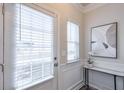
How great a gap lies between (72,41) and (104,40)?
0.87m

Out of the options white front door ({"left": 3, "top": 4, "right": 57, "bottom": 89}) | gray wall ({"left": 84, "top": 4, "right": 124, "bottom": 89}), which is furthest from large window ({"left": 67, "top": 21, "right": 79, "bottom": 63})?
white front door ({"left": 3, "top": 4, "right": 57, "bottom": 89})

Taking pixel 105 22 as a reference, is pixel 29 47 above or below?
below

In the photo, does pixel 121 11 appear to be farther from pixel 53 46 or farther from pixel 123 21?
pixel 53 46

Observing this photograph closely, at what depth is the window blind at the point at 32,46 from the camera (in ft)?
4.81

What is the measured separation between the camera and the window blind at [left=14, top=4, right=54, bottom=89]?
1.47m

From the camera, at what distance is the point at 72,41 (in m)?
2.80

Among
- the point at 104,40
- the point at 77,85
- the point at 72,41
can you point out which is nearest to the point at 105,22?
the point at 104,40

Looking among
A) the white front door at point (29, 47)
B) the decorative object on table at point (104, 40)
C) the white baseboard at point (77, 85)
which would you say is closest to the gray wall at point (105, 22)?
the decorative object on table at point (104, 40)

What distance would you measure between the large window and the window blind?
725 millimetres

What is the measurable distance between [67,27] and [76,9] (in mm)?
768

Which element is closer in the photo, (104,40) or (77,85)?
(104,40)

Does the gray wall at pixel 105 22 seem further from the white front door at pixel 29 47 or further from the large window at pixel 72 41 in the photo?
the white front door at pixel 29 47

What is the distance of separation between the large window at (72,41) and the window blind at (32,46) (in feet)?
2.38

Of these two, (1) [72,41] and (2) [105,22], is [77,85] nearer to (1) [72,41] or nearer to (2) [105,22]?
(1) [72,41]
